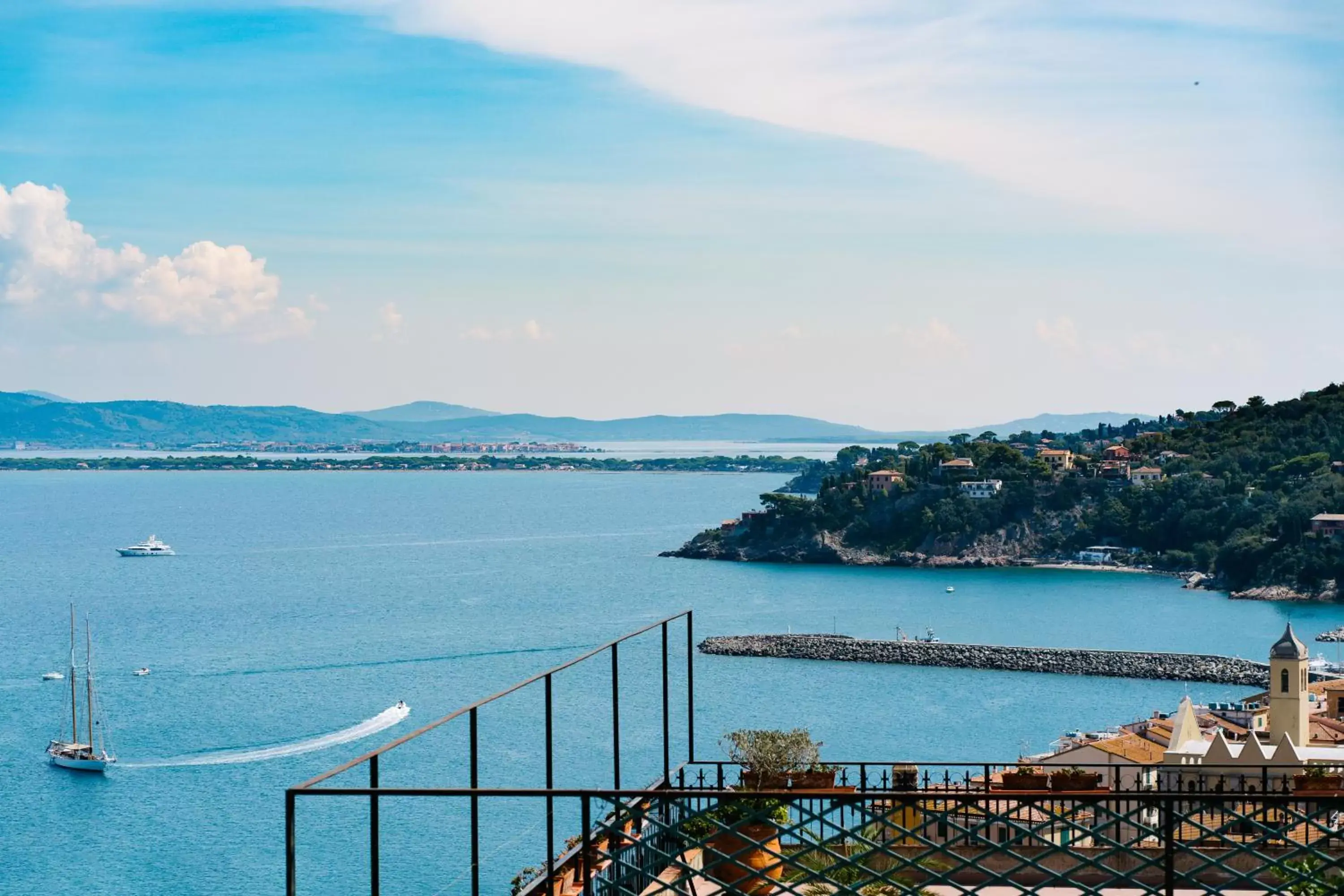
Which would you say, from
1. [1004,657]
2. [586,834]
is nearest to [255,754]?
[1004,657]

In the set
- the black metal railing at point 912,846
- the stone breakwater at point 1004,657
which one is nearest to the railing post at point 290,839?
the black metal railing at point 912,846

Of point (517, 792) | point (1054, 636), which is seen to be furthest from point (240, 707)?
point (517, 792)

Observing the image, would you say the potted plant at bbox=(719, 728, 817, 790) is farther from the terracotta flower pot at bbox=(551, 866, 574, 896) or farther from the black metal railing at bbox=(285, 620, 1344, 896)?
the terracotta flower pot at bbox=(551, 866, 574, 896)

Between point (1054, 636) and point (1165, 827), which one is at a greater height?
point (1165, 827)

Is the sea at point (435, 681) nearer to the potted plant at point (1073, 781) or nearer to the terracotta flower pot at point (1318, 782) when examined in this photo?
the potted plant at point (1073, 781)

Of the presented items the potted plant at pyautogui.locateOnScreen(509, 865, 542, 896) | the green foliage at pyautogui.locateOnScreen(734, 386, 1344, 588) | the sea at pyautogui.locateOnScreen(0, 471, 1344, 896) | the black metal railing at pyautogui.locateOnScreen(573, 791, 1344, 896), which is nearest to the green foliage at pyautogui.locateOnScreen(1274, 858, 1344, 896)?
the black metal railing at pyautogui.locateOnScreen(573, 791, 1344, 896)

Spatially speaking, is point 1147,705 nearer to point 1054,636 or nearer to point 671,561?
point 1054,636
